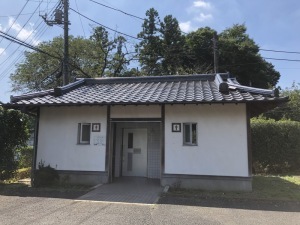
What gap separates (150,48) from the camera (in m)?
36.9

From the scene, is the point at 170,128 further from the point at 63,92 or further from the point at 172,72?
the point at 172,72

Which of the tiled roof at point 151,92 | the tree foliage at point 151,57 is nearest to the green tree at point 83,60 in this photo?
the tree foliage at point 151,57

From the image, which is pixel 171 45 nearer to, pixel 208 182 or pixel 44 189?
pixel 208 182

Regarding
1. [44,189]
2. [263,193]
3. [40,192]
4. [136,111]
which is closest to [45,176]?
[44,189]

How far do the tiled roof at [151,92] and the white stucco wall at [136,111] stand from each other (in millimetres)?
424

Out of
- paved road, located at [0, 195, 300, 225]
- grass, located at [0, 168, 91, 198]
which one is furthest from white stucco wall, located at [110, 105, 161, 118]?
paved road, located at [0, 195, 300, 225]

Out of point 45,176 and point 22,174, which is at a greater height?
point 45,176

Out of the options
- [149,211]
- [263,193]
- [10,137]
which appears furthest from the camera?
[10,137]

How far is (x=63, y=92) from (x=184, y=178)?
618 centimetres

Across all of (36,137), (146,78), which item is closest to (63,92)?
(36,137)

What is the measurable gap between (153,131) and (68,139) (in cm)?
350

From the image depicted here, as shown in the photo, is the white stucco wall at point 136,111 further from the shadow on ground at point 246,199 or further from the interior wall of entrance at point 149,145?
the shadow on ground at point 246,199

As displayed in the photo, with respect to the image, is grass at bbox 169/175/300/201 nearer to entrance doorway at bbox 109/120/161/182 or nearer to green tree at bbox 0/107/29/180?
entrance doorway at bbox 109/120/161/182

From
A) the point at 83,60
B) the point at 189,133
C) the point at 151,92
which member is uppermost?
the point at 83,60
